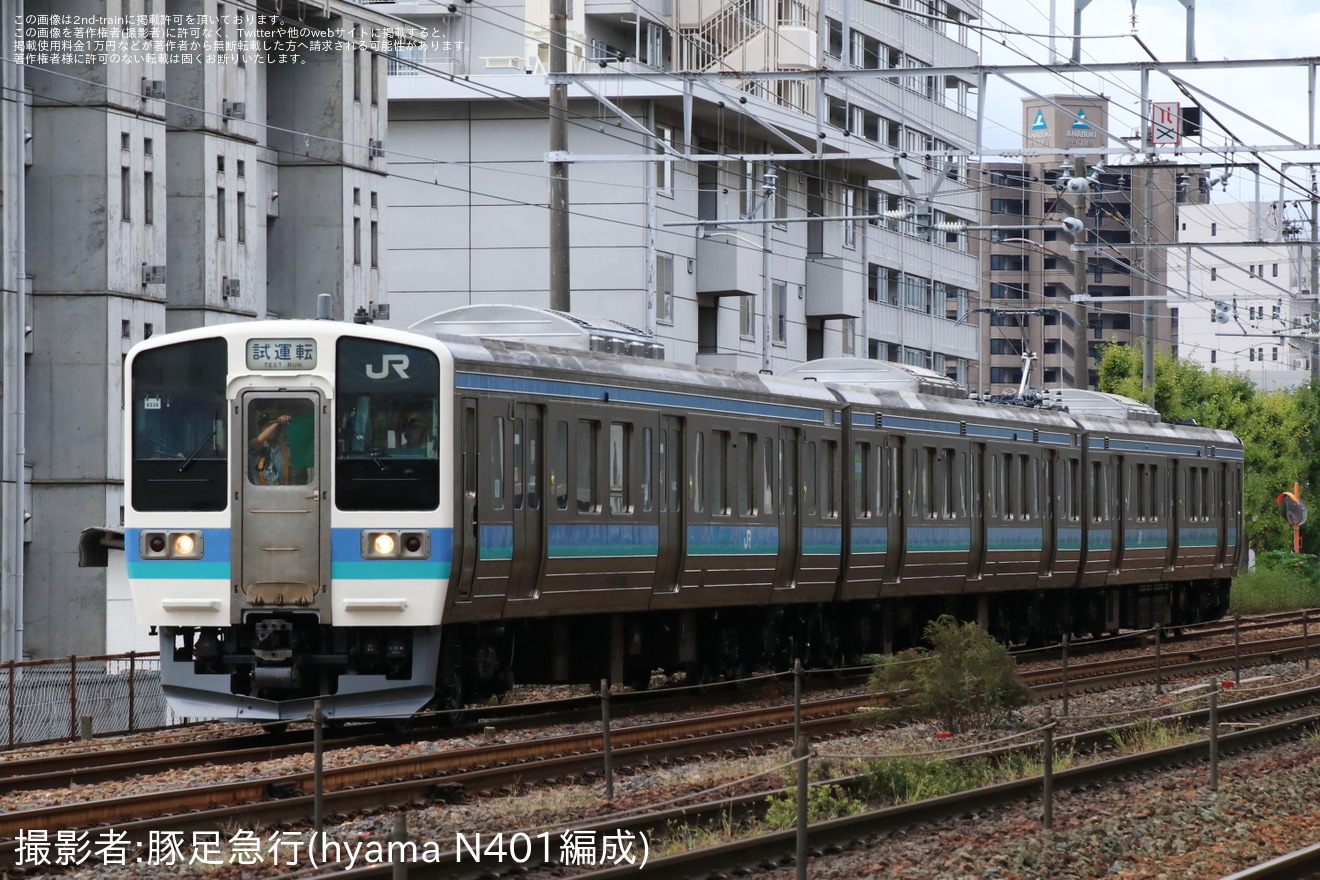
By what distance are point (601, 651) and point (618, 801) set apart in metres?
5.97

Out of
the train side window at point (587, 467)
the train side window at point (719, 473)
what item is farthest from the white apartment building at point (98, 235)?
the train side window at point (587, 467)

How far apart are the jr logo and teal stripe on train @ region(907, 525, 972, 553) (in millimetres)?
10229

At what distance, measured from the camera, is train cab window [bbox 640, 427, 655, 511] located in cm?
1884

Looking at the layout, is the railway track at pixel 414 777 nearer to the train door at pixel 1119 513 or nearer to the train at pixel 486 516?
the train at pixel 486 516

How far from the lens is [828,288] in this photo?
5369 centimetres

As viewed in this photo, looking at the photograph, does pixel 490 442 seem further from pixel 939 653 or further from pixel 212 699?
pixel 939 653

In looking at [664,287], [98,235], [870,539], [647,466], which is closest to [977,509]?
[870,539]

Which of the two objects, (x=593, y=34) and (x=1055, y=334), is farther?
(x=1055, y=334)

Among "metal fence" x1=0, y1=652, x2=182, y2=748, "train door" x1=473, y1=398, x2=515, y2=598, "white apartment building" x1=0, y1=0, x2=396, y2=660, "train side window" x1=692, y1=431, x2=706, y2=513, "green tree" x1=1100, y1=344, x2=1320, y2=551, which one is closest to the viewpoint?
"train door" x1=473, y1=398, x2=515, y2=598

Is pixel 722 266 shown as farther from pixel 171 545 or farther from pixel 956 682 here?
pixel 171 545

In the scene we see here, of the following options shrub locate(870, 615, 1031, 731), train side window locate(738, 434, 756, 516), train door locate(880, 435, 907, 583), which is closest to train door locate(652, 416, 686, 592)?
train side window locate(738, 434, 756, 516)

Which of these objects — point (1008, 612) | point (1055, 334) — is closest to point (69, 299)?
point (1008, 612)

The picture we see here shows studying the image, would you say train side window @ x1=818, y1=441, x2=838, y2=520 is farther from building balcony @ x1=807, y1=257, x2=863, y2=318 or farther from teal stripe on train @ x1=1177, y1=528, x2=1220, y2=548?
building balcony @ x1=807, y1=257, x2=863, y2=318

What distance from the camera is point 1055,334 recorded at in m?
126
